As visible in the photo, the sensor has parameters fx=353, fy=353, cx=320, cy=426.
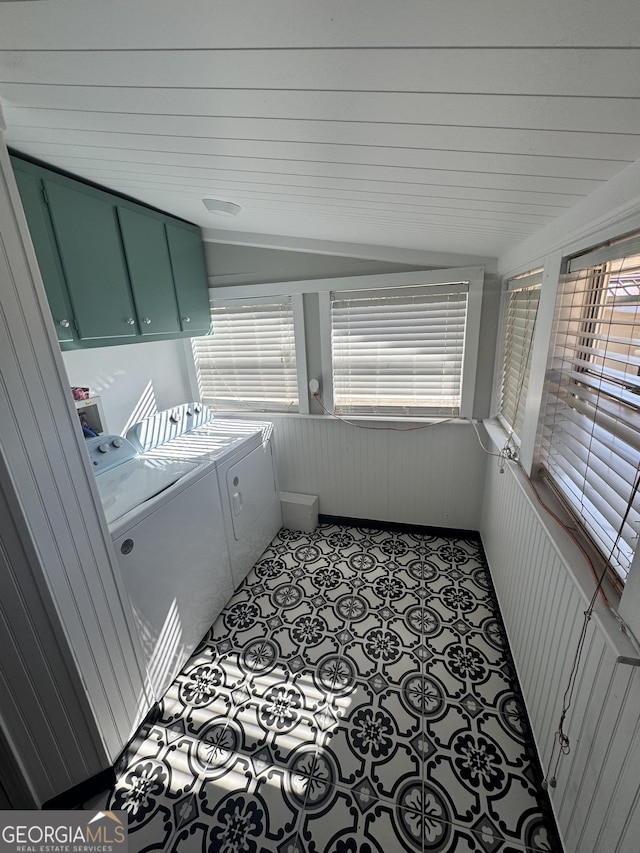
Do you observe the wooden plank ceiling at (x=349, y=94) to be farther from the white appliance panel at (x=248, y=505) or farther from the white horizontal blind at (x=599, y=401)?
the white appliance panel at (x=248, y=505)

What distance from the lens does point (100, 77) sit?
73 centimetres

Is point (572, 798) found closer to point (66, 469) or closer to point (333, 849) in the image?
point (333, 849)

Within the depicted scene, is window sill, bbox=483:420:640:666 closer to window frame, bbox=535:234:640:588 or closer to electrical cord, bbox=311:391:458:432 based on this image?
window frame, bbox=535:234:640:588

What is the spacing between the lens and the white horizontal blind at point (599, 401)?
0.91 metres

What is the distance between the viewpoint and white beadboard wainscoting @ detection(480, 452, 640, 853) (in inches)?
31.5

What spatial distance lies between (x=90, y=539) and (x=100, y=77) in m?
1.23

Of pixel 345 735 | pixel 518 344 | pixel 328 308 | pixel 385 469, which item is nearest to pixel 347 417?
pixel 385 469

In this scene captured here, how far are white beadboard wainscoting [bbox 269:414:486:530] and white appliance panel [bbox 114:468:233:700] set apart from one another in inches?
36.0

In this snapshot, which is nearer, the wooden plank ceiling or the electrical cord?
the wooden plank ceiling

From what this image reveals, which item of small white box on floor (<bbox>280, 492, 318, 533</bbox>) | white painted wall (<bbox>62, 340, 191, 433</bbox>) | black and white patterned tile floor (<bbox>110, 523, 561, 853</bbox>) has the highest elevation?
white painted wall (<bbox>62, 340, 191, 433</bbox>)

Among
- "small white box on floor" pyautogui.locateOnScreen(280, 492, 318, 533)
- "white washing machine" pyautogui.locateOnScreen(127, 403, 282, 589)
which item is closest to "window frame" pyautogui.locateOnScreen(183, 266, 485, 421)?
"white washing machine" pyautogui.locateOnScreen(127, 403, 282, 589)

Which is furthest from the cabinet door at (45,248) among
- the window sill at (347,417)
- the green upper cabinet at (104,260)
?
the window sill at (347,417)

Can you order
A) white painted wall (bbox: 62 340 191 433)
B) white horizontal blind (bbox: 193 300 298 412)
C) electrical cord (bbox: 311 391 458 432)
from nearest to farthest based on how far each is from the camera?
white painted wall (bbox: 62 340 191 433)
electrical cord (bbox: 311 391 458 432)
white horizontal blind (bbox: 193 300 298 412)

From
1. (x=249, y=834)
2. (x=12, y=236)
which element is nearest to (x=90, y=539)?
(x=12, y=236)
